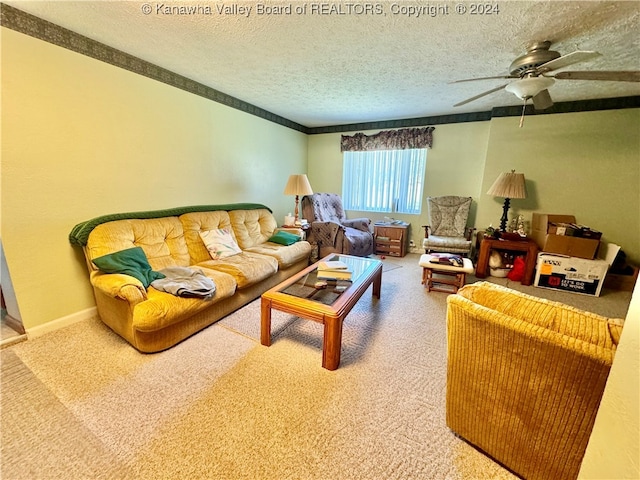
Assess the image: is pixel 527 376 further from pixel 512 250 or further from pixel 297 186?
pixel 297 186

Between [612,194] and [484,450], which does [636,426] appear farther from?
[612,194]

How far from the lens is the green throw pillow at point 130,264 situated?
6.17ft

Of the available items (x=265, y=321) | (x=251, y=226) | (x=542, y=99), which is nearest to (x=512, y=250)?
(x=542, y=99)

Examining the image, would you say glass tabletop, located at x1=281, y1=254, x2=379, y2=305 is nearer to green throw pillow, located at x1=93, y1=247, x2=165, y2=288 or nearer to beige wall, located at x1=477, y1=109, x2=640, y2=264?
green throw pillow, located at x1=93, y1=247, x2=165, y2=288

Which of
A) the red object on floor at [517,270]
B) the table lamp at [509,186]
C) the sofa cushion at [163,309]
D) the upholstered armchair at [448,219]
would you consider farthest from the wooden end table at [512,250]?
the sofa cushion at [163,309]

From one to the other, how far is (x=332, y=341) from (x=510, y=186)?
3316mm

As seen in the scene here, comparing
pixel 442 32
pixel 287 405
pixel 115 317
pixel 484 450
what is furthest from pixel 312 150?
pixel 484 450

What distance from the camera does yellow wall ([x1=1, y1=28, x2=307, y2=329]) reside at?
5.96 feet

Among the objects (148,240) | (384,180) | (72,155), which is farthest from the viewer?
Result: (384,180)

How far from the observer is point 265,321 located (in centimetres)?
193

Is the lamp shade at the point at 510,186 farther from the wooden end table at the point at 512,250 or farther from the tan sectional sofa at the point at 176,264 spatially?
the tan sectional sofa at the point at 176,264

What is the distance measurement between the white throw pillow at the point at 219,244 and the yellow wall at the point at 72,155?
540 mm

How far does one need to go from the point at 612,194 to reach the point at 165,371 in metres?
5.20

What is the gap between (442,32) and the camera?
1.86 m
